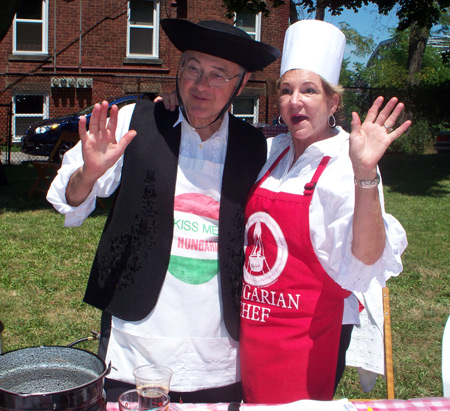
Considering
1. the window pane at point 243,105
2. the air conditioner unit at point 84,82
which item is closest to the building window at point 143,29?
the air conditioner unit at point 84,82

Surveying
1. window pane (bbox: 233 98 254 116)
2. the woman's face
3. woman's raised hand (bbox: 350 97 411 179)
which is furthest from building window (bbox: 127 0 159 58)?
woman's raised hand (bbox: 350 97 411 179)

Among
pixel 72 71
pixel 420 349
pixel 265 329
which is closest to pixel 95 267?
pixel 265 329

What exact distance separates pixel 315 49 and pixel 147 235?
878 millimetres

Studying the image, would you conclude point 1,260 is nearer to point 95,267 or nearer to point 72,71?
point 95,267

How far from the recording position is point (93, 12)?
1548 centimetres

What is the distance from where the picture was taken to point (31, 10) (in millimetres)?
15797

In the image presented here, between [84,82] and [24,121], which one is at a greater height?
[84,82]

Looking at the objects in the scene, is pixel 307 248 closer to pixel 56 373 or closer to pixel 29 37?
pixel 56 373

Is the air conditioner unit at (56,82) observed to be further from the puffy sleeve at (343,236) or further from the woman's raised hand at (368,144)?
the woman's raised hand at (368,144)

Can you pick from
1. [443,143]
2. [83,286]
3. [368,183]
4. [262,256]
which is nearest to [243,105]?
[443,143]

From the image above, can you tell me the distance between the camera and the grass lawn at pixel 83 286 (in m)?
3.88

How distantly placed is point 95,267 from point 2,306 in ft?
9.87

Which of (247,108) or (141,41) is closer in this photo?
(141,41)

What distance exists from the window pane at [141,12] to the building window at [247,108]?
11.6 ft
